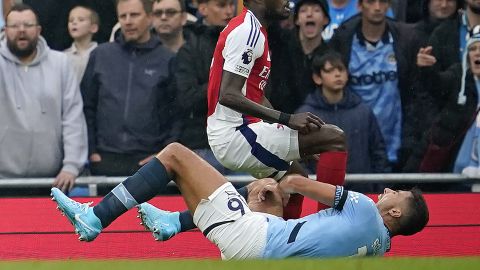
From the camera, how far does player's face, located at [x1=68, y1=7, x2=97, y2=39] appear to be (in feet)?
35.9

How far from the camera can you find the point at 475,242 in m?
8.67

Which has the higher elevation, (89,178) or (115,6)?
(115,6)

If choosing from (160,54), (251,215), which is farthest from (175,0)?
(251,215)

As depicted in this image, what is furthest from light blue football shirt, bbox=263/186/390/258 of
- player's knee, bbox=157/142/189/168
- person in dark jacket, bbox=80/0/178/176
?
person in dark jacket, bbox=80/0/178/176

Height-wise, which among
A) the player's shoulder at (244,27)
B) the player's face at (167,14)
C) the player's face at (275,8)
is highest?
the player's face at (275,8)

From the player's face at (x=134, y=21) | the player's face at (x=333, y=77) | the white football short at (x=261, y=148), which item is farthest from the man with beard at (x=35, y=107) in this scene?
→ the white football short at (x=261, y=148)

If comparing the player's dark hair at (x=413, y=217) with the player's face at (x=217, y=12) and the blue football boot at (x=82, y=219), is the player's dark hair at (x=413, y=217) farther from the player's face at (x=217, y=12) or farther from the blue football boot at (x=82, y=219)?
the player's face at (x=217, y=12)

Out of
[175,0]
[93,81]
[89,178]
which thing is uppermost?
[175,0]

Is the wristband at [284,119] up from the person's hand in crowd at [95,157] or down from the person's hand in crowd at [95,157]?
up

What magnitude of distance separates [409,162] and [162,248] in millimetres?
3672

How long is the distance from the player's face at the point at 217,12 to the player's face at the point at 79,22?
1.05 meters

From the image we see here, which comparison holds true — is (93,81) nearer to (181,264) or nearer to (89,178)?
(89,178)

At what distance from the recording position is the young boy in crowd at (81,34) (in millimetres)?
10938

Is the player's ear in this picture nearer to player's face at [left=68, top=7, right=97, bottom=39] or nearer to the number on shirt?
the number on shirt
